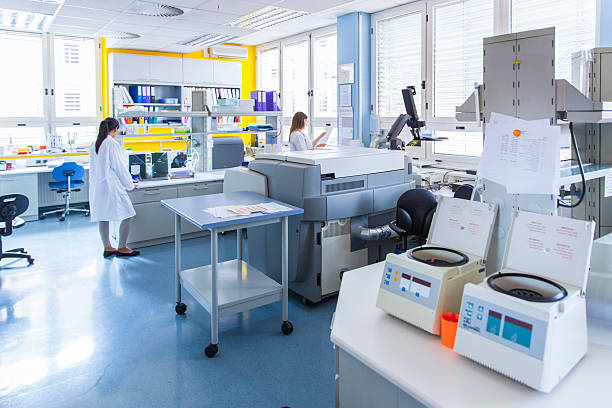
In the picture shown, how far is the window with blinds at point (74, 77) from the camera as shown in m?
7.16

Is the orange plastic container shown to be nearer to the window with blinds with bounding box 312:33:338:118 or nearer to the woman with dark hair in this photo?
the woman with dark hair

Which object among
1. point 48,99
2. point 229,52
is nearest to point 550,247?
point 48,99

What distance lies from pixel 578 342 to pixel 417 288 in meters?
0.43

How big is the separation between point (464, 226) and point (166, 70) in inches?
287

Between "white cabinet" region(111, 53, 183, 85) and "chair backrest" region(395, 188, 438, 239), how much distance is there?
5954 mm

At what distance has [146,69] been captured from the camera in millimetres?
7527

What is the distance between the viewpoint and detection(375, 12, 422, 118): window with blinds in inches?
222

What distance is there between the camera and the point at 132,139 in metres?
7.51

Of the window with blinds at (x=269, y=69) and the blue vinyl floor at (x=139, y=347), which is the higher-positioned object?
the window with blinds at (x=269, y=69)

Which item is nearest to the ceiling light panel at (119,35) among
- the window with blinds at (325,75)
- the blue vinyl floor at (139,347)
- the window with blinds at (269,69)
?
the window with blinds at (269,69)

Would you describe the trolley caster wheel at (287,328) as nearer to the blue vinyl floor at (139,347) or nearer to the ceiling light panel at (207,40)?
the blue vinyl floor at (139,347)

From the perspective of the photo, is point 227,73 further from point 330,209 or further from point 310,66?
point 330,209

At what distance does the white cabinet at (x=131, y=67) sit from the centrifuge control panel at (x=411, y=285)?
7059mm

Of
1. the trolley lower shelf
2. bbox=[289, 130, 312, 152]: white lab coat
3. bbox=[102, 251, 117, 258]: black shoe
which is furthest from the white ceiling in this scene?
the trolley lower shelf
